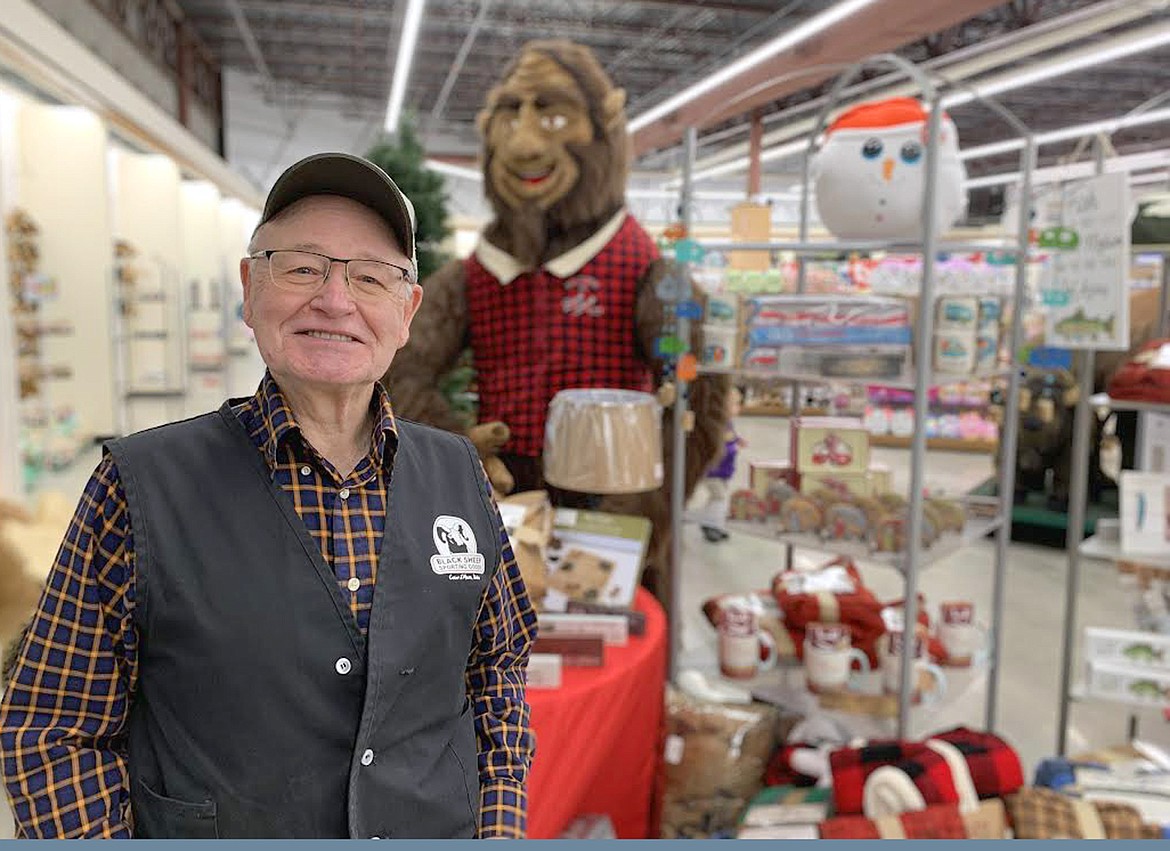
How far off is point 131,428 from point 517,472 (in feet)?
13.4

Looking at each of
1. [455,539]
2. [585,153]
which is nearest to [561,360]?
[585,153]

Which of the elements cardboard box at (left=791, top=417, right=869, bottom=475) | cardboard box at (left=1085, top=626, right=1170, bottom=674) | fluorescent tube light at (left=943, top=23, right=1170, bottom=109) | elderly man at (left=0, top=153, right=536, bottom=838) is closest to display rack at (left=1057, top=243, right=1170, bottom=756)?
cardboard box at (left=1085, top=626, right=1170, bottom=674)

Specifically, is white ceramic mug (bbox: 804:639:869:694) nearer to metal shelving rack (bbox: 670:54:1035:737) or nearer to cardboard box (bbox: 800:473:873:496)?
metal shelving rack (bbox: 670:54:1035:737)

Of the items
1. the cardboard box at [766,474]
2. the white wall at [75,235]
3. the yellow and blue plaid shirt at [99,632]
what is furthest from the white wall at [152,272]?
the yellow and blue plaid shirt at [99,632]

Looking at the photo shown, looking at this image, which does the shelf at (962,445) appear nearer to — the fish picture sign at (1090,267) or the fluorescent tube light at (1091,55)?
the fluorescent tube light at (1091,55)

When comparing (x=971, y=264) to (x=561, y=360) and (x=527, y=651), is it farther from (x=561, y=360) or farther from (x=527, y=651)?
(x=527, y=651)

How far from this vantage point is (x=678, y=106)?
903cm

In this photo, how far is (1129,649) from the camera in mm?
2494

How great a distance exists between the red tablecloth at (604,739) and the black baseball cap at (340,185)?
1101mm

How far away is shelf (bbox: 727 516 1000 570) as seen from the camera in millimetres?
2361

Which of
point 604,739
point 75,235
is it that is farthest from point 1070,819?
point 75,235

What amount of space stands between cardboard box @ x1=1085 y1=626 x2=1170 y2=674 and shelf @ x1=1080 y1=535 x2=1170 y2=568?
20cm

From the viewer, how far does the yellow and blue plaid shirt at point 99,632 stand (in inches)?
30.0

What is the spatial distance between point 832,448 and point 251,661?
6.38 ft
